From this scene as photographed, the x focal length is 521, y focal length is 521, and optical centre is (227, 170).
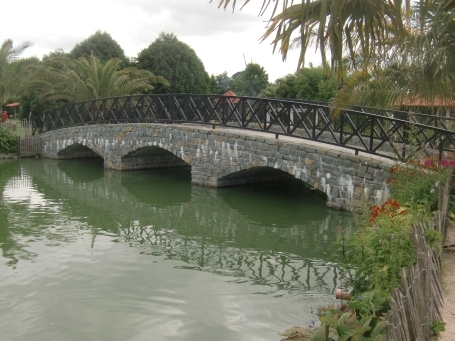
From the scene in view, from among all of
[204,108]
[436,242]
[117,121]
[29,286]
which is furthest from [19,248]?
[117,121]

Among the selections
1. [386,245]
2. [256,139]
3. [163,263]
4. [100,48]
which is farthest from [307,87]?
[386,245]

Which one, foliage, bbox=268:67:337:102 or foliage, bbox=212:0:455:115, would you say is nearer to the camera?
foliage, bbox=212:0:455:115

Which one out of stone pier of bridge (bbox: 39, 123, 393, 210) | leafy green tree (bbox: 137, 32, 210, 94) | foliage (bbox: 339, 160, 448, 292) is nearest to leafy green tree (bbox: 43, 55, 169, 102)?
stone pier of bridge (bbox: 39, 123, 393, 210)

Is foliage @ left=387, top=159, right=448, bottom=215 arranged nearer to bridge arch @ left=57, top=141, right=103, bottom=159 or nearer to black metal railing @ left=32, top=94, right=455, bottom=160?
black metal railing @ left=32, top=94, right=455, bottom=160

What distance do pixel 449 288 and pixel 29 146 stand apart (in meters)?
21.3

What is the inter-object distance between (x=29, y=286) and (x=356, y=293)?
14.6 ft

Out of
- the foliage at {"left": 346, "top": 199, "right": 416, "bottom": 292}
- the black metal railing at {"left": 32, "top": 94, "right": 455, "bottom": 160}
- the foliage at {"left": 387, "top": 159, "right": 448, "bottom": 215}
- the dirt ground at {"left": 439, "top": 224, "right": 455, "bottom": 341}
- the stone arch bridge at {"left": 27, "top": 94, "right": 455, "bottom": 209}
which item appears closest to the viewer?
the dirt ground at {"left": 439, "top": 224, "right": 455, "bottom": 341}

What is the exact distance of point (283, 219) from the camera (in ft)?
37.7

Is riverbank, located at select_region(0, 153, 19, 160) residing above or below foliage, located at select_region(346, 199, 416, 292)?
above

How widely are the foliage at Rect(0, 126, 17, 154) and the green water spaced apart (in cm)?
870

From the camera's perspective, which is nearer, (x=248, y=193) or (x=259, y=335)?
(x=259, y=335)

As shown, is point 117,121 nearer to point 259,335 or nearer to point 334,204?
point 334,204

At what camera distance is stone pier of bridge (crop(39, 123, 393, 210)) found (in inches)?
439

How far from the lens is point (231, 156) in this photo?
1433 centimetres
